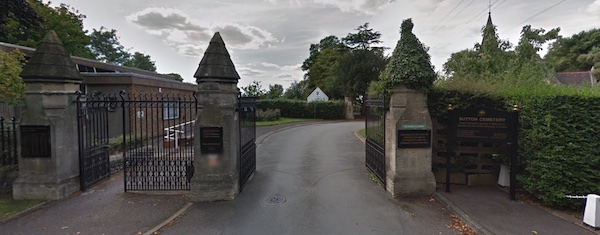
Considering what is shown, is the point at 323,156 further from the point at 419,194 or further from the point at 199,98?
the point at 199,98

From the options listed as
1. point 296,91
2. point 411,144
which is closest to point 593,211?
point 411,144

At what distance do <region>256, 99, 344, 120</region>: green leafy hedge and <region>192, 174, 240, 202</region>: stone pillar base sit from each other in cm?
2875

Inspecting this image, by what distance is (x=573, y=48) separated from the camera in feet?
147

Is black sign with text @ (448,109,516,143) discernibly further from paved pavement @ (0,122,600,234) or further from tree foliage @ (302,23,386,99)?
tree foliage @ (302,23,386,99)

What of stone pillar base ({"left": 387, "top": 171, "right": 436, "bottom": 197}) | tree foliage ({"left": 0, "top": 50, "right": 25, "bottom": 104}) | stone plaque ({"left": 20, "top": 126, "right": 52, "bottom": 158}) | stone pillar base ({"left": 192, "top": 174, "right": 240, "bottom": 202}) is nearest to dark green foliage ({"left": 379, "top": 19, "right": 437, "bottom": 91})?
stone pillar base ({"left": 387, "top": 171, "right": 436, "bottom": 197})

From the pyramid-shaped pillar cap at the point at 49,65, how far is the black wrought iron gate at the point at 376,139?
25.9 feet

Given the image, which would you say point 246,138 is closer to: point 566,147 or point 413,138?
point 413,138

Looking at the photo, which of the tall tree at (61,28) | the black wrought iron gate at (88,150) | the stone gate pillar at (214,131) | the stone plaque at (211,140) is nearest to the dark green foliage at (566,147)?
the stone gate pillar at (214,131)

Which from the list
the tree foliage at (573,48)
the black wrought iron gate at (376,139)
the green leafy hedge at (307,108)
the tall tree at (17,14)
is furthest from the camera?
the tree foliage at (573,48)

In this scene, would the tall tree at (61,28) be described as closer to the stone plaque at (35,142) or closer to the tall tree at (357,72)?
the stone plaque at (35,142)

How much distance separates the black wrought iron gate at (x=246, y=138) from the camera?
7.14 metres

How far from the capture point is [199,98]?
6.15m

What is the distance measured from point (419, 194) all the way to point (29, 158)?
30.4ft

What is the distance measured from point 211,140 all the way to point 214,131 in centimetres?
22
